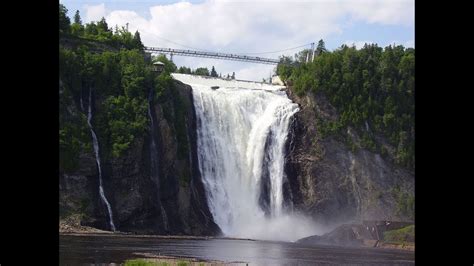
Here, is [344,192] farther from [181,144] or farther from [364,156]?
[181,144]

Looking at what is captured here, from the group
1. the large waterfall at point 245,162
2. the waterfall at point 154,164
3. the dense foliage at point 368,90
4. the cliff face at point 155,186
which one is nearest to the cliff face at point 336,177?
the dense foliage at point 368,90

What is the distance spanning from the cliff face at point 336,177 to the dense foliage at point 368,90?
1.38 m

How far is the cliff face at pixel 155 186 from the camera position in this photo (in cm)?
9694

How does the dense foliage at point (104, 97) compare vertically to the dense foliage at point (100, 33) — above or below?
below

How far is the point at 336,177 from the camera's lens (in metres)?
119

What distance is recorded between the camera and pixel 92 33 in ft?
418

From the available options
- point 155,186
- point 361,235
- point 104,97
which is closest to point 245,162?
point 155,186

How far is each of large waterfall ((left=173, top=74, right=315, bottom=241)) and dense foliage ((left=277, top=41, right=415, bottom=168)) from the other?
34.3 ft

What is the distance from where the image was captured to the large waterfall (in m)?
107

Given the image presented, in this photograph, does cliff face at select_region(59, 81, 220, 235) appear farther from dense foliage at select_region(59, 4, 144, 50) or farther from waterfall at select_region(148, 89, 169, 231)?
dense foliage at select_region(59, 4, 144, 50)

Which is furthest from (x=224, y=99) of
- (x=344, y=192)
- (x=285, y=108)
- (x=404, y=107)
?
(x=404, y=107)

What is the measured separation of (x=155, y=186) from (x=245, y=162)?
1396 centimetres

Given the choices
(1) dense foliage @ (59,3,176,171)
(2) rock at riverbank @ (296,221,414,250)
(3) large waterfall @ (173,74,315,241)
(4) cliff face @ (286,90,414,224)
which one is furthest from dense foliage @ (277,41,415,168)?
(1) dense foliage @ (59,3,176,171)

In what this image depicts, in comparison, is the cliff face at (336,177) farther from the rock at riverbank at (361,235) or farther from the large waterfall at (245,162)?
the rock at riverbank at (361,235)
